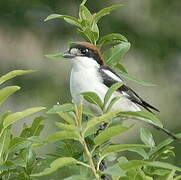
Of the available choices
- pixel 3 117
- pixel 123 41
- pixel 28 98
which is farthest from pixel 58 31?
pixel 3 117

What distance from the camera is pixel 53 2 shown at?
646 centimetres

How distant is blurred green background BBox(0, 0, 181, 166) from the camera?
6.22 metres

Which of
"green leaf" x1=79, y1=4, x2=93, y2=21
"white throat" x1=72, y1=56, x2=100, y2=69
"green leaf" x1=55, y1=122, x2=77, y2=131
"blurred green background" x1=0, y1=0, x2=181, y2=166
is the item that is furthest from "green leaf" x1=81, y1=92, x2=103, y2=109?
"blurred green background" x1=0, y1=0, x2=181, y2=166

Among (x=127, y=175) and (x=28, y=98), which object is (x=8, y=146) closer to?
(x=127, y=175)

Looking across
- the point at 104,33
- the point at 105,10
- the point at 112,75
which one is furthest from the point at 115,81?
the point at 104,33

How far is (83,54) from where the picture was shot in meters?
3.01

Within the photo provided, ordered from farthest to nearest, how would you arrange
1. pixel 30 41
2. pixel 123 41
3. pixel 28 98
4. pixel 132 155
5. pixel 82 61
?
pixel 30 41 → pixel 28 98 → pixel 132 155 → pixel 82 61 → pixel 123 41

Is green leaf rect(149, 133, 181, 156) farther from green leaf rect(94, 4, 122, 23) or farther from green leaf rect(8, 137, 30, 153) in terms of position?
green leaf rect(94, 4, 122, 23)

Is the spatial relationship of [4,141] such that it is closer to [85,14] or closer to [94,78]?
[85,14]

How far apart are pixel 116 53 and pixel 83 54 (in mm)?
680

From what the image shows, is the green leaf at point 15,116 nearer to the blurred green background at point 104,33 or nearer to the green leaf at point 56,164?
the green leaf at point 56,164

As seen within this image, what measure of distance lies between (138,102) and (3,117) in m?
1.53

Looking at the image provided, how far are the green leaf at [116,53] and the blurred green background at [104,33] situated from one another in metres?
3.66

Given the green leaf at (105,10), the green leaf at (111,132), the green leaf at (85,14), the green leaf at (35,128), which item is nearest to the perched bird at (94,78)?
the green leaf at (85,14)
